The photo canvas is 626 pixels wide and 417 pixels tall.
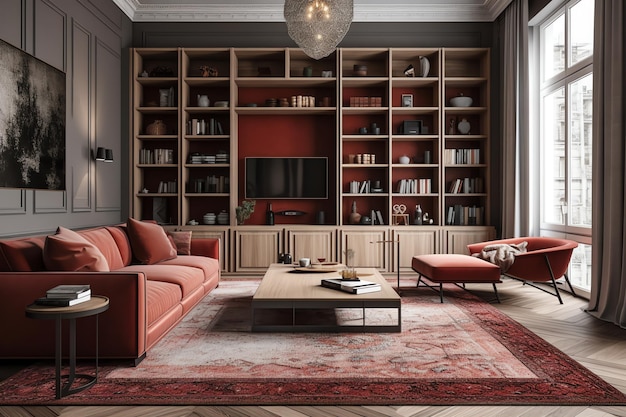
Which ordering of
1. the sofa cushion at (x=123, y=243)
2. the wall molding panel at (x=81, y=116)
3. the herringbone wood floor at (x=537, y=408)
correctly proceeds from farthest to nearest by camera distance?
the wall molding panel at (x=81, y=116)
the sofa cushion at (x=123, y=243)
the herringbone wood floor at (x=537, y=408)

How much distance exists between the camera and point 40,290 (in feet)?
9.36

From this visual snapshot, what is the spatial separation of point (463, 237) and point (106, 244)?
4279mm

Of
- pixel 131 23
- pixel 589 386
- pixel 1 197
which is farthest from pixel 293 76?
pixel 589 386

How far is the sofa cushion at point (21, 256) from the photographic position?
3051 mm

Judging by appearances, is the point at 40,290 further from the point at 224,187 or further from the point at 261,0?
the point at 261,0

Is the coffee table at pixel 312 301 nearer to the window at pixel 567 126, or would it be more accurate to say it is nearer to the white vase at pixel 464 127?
the window at pixel 567 126

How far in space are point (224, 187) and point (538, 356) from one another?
183 inches

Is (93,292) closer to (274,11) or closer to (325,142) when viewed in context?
(325,142)

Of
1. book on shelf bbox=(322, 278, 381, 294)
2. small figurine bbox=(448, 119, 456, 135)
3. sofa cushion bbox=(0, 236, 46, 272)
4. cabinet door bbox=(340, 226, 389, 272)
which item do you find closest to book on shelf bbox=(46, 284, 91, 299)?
sofa cushion bbox=(0, 236, 46, 272)

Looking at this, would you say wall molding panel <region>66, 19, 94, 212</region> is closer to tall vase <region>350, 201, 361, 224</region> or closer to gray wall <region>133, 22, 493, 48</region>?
gray wall <region>133, 22, 493, 48</region>

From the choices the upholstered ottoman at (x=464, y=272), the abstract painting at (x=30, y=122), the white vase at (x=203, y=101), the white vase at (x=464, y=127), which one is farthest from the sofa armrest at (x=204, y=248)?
the white vase at (x=464, y=127)

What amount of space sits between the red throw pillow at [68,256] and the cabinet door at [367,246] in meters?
3.67

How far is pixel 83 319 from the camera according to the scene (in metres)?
2.87

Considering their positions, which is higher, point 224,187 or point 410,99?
point 410,99
